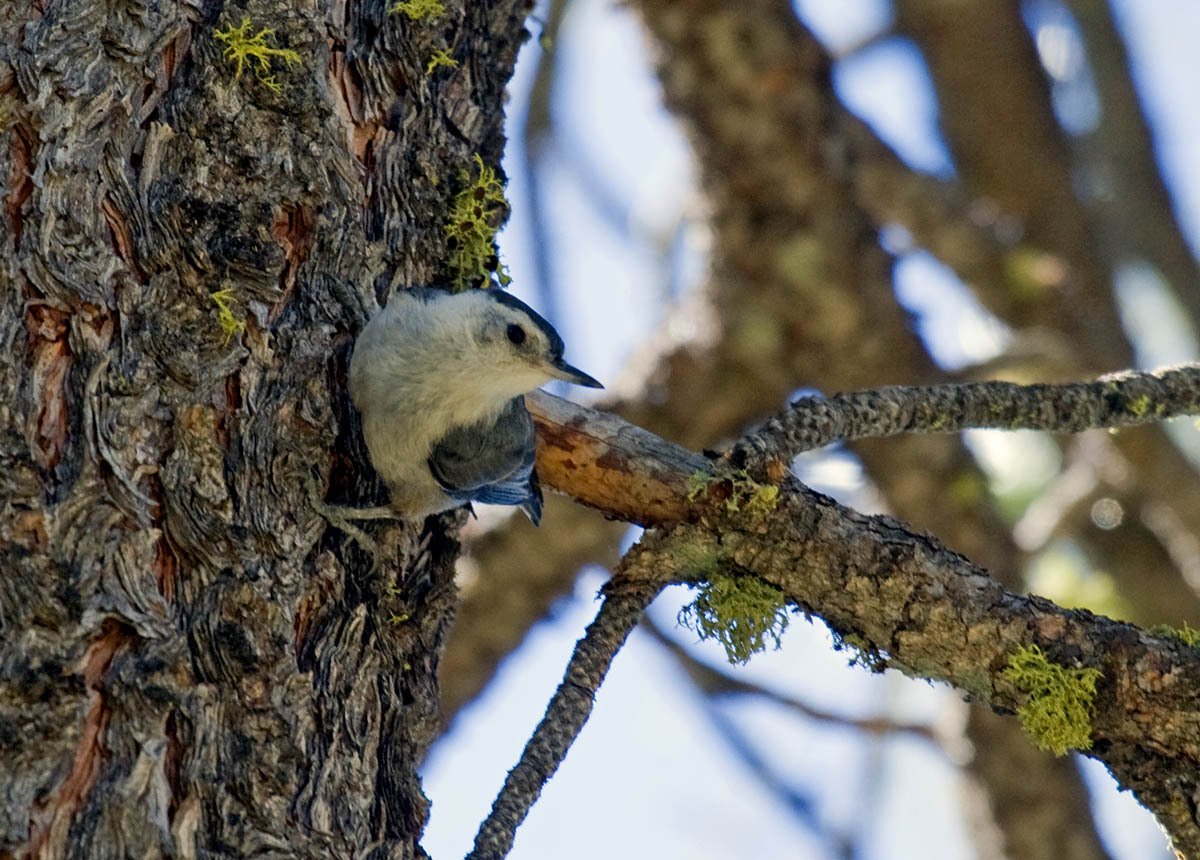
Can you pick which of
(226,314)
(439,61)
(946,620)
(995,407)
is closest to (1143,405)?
(995,407)

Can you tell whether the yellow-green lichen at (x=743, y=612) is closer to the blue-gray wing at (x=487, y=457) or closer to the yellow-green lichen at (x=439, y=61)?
the blue-gray wing at (x=487, y=457)

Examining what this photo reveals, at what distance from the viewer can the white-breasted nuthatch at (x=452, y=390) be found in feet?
9.14

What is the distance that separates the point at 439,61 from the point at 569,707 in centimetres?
151

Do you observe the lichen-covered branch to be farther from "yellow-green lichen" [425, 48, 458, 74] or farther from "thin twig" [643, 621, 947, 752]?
"thin twig" [643, 621, 947, 752]

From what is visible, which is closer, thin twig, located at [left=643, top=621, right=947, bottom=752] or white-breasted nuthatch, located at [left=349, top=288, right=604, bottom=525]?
white-breasted nuthatch, located at [left=349, top=288, right=604, bottom=525]

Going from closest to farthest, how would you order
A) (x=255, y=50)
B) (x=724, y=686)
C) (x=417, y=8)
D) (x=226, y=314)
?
(x=226, y=314)
(x=255, y=50)
(x=417, y=8)
(x=724, y=686)

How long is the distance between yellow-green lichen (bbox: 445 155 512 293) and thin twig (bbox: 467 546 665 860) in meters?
0.92

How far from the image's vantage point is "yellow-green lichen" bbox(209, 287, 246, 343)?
2.40 m

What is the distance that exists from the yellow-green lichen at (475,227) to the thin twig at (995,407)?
2.90 feet

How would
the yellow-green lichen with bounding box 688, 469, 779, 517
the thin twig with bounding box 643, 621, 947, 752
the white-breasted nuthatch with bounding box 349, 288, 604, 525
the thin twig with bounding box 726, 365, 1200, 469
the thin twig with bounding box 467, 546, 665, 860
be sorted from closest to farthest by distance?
the thin twig with bounding box 467, 546, 665, 860 → the yellow-green lichen with bounding box 688, 469, 779, 517 → the thin twig with bounding box 726, 365, 1200, 469 → the white-breasted nuthatch with bounding box 349, 288, 604, 525 → the thin twig with bounding box 643, 621, 947, 752

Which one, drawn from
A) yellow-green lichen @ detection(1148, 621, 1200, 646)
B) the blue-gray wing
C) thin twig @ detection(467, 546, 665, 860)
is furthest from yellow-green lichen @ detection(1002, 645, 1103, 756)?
the blue-gray wing

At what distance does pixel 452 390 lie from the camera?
3043mm

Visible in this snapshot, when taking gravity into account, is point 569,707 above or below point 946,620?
below

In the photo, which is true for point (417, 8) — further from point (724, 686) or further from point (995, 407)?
point (724, 686)
